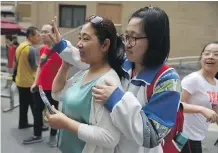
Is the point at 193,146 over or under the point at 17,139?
over

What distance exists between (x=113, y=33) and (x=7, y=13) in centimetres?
1761

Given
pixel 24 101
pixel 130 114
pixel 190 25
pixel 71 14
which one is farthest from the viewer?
pixel 71 14

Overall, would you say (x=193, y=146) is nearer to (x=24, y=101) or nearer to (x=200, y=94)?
(x=200, y=94)

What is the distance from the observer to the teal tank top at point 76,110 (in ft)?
4.72

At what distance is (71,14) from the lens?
16.4m

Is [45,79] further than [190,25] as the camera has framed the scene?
No

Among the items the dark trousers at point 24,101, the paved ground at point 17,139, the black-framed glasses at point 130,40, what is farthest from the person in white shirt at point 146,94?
the dark trousers at point 24,101

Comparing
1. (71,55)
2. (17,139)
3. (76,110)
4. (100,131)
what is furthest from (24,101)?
(100,131)

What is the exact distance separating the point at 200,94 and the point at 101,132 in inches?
53.0

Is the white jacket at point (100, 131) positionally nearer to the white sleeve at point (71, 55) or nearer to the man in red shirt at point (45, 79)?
the white sleeve at point (71, 55)

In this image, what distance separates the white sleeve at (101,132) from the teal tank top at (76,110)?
6 cm

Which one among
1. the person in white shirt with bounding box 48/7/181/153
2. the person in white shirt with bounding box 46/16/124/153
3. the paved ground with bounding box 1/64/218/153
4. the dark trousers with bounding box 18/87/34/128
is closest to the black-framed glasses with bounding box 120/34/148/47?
the person in white shirt with bounding box 48/7/181/153

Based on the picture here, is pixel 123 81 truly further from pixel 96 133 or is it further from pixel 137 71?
pixel 96 133

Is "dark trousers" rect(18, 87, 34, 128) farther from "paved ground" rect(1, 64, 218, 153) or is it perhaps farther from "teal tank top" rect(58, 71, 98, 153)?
"teal tank top" rect(58, 71, 98, 153)
